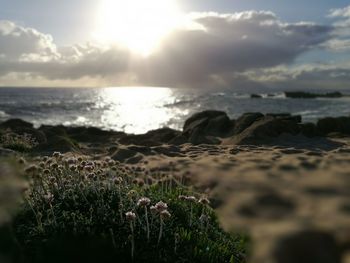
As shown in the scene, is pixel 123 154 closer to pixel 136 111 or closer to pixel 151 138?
pixel 151 138

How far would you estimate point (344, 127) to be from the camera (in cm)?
2558

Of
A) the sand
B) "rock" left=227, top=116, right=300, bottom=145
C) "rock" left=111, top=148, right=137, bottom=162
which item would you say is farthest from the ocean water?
the sand

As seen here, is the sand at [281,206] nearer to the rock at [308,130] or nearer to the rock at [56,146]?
the rock at [56,146]

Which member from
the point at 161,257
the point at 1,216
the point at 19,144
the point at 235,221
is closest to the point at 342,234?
the point at 235,221

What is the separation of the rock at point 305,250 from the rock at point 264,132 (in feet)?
53.8

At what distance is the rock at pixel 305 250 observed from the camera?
1.71 metres

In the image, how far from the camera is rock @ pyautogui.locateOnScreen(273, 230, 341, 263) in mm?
1706

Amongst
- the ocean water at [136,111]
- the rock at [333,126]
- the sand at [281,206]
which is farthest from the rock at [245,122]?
the ocean water at [136,111]

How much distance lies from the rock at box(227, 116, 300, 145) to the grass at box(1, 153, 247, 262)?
10973 millimetres

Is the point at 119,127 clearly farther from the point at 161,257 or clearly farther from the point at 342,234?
the point at 342,234

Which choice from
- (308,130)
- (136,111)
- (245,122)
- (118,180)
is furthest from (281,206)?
(136,111)

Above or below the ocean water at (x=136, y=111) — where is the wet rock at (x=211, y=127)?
above

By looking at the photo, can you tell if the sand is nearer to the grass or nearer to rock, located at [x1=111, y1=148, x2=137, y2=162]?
the grass

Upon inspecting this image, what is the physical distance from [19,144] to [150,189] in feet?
34.7
